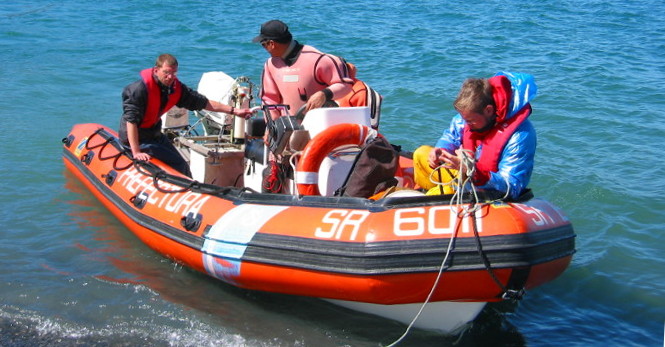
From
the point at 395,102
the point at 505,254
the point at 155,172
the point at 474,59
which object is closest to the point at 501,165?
the point at 505,254

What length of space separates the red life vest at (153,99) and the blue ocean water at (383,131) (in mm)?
961

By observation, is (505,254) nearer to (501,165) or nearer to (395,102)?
(501,165)

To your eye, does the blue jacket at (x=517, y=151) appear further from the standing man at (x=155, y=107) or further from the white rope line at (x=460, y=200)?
the standing man at (x=155, y=107)

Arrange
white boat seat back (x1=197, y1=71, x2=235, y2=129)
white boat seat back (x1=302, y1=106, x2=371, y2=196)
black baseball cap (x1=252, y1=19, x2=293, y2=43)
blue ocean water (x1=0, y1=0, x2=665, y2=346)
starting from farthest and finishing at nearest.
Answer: white boat seat back (x1=197, y1=71, x2=235, y2=129), black baseball cap (x1=252, y1=19, x2=293, y2=43), white boat seat back (x1=302, y1=106, x2=371, y2=196), blue ocean water (x1=0, y1=0, x2=665, y2=346)

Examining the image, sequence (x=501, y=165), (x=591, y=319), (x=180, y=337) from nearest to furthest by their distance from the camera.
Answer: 1. (x=501, y=165)
2. (x=180, y=337)
3. (x=591, y=319)

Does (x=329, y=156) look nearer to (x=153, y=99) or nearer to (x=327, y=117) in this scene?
(x=327, y=117)

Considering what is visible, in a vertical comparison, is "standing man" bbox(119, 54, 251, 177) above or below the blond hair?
below

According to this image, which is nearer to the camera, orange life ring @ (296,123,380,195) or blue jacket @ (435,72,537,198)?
blue jacket @ (435,72,537,198)

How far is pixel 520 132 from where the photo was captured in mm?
3920

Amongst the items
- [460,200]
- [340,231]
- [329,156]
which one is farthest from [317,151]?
[460,200]

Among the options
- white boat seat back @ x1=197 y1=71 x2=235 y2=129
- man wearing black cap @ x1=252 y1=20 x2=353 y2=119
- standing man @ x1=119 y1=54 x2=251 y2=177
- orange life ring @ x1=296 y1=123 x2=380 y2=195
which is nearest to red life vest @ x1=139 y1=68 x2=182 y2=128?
A: standing man @ x1=119 y1=54 x2=251 y2=177

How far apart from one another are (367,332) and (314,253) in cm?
69

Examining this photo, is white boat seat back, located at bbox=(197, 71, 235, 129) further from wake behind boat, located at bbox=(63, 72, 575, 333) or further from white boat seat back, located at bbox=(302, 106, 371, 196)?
white boat seat back, located at bbox=(302, 106, 371, 196)

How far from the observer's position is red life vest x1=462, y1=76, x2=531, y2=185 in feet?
12.8
